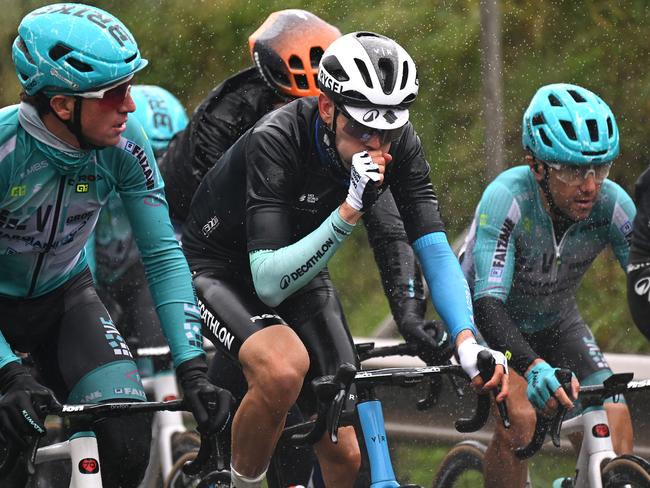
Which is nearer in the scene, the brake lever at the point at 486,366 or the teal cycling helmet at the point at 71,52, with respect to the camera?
the teal cycling helmet at the point at 71,52

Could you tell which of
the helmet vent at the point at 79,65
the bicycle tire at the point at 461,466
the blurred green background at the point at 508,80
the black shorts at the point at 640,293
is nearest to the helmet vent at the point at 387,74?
the helmet vent at the point at 79,65

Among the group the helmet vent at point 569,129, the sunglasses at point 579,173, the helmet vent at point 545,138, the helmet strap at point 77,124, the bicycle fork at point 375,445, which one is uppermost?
the helmet strap at point 77,124

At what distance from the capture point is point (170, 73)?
1452 centimetres

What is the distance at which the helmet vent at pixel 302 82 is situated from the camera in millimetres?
7496

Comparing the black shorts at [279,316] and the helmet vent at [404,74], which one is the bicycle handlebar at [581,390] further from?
the helmet vent at [404,74]

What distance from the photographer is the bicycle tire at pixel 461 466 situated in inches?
289

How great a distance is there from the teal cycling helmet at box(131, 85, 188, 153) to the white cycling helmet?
4.26 metres

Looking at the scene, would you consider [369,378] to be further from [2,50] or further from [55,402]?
[2,50]

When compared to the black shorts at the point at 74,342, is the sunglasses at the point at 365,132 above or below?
above

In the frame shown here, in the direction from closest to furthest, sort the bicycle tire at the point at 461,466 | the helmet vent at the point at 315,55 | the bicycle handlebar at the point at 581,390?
1. the bicycle handlebar at the point at 581,390
2. the bicycle tire at the point at 461,466
3. the helmet vent at the point at 315,55

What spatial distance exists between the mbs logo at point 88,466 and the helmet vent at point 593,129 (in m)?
2.95

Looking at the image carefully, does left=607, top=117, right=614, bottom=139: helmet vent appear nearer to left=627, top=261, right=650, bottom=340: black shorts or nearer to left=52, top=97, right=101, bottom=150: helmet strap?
left=627, top=261, right=650, bottom=340: black shorts

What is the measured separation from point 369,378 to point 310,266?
1.61ft

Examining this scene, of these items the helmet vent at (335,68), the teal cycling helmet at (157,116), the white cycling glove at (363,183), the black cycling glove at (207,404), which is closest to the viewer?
the black cycling glove at (207,404)
